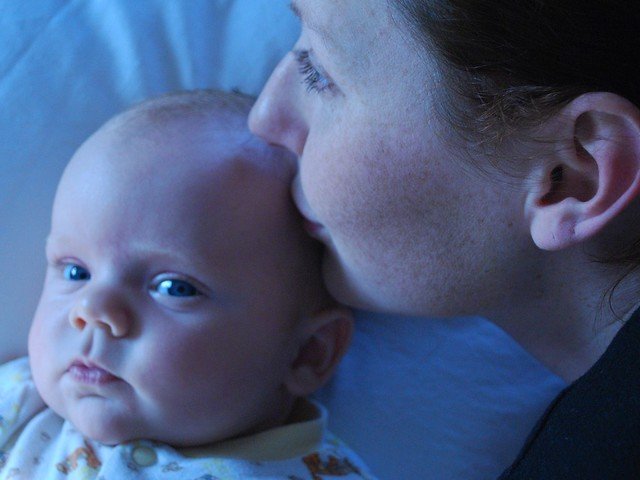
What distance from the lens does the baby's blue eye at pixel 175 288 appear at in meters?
1.09

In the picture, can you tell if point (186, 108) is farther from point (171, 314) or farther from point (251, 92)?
point (171, 314)

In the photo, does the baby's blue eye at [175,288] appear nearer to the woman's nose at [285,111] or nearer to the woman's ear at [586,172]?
the woman's nose at [285,111]

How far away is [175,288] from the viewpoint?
1.09 meters

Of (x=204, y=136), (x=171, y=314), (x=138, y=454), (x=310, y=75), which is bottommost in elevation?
(x=138, y=454)

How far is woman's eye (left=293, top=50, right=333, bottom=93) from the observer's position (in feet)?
3.18

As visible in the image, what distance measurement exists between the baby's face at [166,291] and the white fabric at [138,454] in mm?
30

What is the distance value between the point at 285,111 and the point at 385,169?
0.19 meters

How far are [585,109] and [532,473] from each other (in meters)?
0.43

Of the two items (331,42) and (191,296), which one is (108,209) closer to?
(191,296)

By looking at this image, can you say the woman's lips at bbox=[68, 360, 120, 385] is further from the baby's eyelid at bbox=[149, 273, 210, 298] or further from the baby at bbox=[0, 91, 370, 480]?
the baby's eyelid at bbox=[149, 273, 210, 298]

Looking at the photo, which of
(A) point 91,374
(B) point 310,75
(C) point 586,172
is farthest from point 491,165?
(A) point 91,374

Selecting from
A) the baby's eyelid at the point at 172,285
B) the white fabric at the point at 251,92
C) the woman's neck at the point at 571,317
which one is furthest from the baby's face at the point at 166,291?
the woman's neck at the point at 571,317

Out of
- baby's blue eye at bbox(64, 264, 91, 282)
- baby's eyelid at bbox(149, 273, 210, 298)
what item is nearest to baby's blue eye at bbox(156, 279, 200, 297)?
baby's eyelid at bbox(149, 273, 210, 298)

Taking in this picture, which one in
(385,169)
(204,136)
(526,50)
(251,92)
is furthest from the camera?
(251,92)
